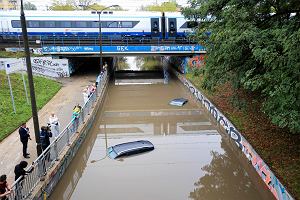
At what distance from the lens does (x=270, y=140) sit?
51.2 feet

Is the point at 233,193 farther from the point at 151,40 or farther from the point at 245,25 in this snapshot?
the point at 151,40

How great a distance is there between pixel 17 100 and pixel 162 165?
12593 millimetres

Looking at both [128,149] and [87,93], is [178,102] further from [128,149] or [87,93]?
[128,149]

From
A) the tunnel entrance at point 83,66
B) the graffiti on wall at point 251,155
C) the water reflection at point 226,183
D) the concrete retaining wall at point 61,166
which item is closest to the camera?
the concrete retaining wall at point 61,166

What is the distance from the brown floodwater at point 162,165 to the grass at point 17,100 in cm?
411

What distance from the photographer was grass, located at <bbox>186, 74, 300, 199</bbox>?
40.1 ft

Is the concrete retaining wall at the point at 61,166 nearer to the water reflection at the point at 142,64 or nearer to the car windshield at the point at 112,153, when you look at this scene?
the car windshield at the point at 112,153

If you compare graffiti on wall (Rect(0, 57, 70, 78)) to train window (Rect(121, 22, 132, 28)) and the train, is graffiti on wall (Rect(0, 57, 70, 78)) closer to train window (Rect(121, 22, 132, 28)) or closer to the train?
the train

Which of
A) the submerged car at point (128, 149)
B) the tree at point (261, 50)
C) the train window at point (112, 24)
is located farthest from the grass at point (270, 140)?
the train window at point (112, 24)

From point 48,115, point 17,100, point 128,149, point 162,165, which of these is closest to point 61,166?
point 128,149

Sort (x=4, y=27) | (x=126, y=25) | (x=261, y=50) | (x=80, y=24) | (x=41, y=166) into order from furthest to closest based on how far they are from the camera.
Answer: (x=126, y=25), (x=80, y=24), (x=4, y=27), (x=41, y=166), (x=261, y=50)

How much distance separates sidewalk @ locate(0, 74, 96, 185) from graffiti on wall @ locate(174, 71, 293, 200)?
977 cm

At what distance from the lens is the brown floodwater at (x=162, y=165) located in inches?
495

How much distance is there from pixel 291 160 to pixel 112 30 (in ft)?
91.3
